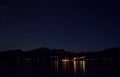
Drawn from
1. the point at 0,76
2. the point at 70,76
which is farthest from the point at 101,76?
the point at 0,76

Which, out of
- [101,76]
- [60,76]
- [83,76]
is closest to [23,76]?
[60,76]

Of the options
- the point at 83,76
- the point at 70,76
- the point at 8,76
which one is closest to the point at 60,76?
the point at 70,76

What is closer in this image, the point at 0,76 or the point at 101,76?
the point at 0,76

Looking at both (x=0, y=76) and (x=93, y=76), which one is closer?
(x=0, y=76)

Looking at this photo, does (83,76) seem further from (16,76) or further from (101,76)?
(16,76)

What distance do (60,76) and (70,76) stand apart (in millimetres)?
3699

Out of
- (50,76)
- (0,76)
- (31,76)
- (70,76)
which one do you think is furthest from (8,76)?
(70,76)

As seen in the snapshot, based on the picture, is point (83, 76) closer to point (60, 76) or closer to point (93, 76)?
point (93, 76)

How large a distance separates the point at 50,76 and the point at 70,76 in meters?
7.79

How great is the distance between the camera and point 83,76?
74438 mm

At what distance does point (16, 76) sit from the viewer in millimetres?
72688

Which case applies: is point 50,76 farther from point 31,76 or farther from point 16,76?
point 16,76

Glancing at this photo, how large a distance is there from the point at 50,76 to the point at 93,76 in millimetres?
16212

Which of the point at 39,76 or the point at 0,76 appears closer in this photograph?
the point at 0,76
